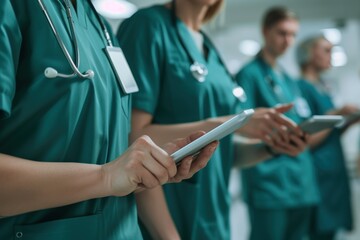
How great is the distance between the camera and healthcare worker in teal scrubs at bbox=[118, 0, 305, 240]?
1.14 meters

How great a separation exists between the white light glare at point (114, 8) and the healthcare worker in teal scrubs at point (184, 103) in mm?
2246

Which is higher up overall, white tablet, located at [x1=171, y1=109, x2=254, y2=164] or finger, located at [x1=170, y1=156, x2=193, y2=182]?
white tablet, located at [x1=171, y1=109, x2=254, y2=164]

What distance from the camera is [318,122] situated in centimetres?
127

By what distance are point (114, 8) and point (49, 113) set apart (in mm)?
3026

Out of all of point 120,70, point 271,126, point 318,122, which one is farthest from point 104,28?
point 318,122

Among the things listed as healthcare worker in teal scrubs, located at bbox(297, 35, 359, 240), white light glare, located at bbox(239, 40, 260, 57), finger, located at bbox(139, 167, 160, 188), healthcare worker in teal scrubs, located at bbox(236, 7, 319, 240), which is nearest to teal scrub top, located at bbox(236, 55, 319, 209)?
healthcare worker in teal scrubs, located at bbox(236, 7, 319, 240)

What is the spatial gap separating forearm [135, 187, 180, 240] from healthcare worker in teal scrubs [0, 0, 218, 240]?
0.23 meters

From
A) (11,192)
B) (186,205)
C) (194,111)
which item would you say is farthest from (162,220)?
(11,192)

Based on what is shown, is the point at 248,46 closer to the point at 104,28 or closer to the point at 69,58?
the point at 104,28

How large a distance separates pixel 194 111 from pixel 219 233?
36cm

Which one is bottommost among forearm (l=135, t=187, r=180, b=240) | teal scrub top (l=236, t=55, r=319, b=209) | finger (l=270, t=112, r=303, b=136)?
teal scrub top (l=236, t=55, r=319, b=209)

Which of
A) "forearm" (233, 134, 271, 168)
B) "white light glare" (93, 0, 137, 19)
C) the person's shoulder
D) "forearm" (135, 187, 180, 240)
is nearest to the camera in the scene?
"forearm" (135, 187, 180, 240)

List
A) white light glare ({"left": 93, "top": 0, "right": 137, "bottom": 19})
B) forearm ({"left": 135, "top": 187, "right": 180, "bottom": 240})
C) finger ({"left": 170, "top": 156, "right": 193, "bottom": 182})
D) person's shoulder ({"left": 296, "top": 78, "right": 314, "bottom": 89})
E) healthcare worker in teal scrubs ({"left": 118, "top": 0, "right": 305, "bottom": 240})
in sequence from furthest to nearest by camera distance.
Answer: white light glare ({"left": 93, "top": 0, "right": 137, "bottom": 19}) < person's shoulder ({"left": 296, "top": 78, "right": 314, "bottom": 89}) < healthcare worker in teal scrubs ({"left": 118, "top": 0, "right": 305, "bottom": 240}) < forearm ({"left": 135, "top": 187, "right": 180, "bottom": 240}) < finger ({"left": 170, "top": 156, "right": 193, "bottom": 182})

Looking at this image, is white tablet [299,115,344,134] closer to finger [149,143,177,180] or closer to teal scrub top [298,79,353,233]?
finger [149,143,177,180]
